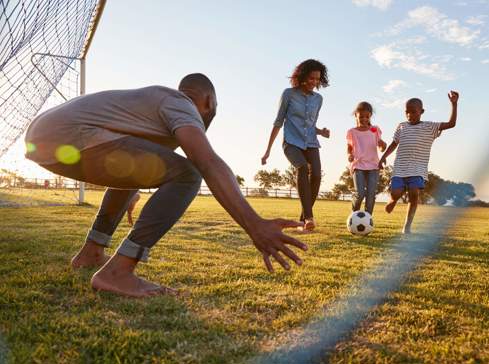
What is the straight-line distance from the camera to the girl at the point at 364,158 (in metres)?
6.60

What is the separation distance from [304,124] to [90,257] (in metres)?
3.76

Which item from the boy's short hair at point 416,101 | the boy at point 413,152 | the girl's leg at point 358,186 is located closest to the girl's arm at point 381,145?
the boy at point 413,152

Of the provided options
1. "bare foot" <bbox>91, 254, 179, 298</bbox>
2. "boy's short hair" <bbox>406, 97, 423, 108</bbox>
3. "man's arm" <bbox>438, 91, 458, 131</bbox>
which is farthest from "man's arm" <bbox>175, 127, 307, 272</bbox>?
"boy's short hair" <bbox>406, 97, 423, 108</bbox>

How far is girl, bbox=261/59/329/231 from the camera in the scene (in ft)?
19.6

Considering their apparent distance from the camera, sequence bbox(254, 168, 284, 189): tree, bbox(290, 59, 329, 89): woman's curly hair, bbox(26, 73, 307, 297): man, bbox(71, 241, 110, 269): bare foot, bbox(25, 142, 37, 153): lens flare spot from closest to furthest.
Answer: bbox(26, 73, 307, 297): man → bbox(25, 142, 37, 153): lens flare spot → bbox(71, 241, 110, 269): bare foot → bbox(290, 59, 329, 89): woman's curly hair → bbox(254, 168, 284, 189): tree

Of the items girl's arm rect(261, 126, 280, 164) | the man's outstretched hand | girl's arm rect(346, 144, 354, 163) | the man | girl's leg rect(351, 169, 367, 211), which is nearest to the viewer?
the man's outstretched hand

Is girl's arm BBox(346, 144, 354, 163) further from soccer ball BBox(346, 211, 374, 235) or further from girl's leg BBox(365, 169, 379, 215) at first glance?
soccer ball BBox(346, 211, 374, 235)

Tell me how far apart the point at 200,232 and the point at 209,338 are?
Result: 14.3ft

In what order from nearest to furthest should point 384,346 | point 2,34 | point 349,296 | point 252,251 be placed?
point 384,346, point 349,296, point 2,34, point 252,251

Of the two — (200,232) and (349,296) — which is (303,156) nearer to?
(200,232)

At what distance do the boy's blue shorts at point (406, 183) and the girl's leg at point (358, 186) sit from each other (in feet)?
1.40

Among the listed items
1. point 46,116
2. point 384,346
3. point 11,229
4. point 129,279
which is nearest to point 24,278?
point 129,279

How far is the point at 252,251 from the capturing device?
14.2 ft

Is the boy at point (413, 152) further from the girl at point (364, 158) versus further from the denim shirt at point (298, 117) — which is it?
the denim shirt at point (298, 117)
